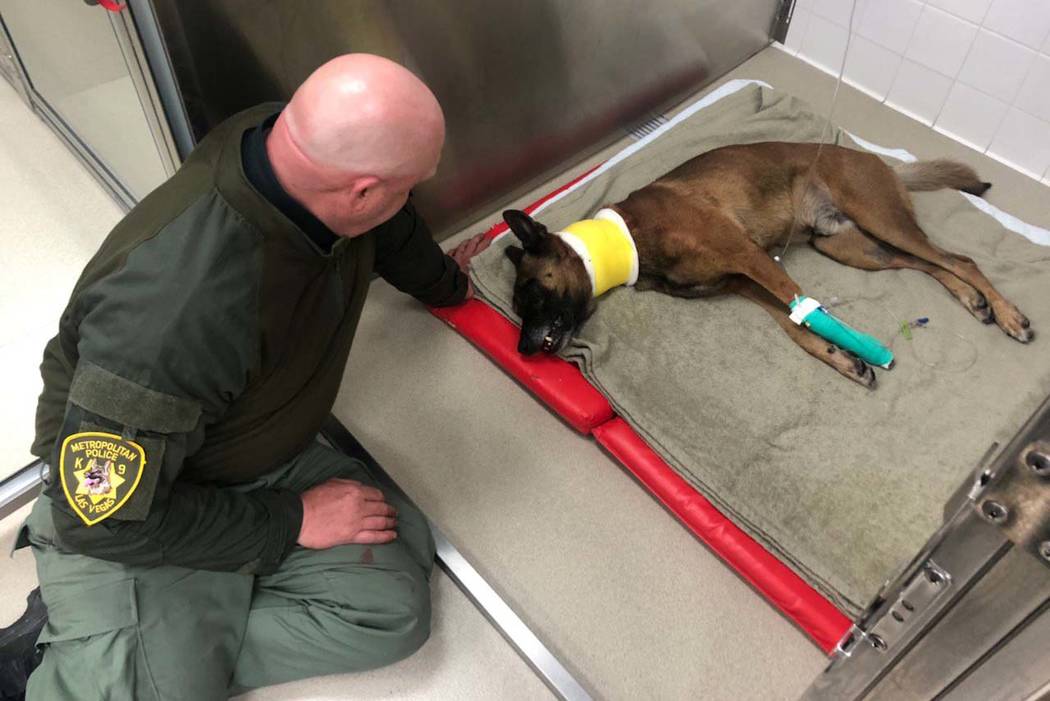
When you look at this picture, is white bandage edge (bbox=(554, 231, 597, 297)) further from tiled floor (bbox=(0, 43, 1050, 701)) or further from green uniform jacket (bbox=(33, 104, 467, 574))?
green uniform jacket (bbox=(33, 104, 467, 574))

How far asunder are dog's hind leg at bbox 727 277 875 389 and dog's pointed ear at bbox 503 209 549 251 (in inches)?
25.3

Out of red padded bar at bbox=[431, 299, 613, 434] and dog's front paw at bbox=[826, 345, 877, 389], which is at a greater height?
dog's front paw at bbox=[826, 345, 877, 389]

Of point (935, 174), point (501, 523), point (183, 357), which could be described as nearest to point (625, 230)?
point (501, 523)

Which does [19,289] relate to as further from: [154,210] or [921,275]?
[921,275]

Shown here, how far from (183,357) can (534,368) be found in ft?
3.91

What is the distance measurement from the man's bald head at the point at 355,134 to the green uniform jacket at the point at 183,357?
3.9 inches

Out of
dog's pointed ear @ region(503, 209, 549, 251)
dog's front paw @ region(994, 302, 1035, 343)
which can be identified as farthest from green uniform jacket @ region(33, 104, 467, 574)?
dog's front paw @ region(994, 302, 1035, 343)

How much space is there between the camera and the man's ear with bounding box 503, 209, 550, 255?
2.33 meters

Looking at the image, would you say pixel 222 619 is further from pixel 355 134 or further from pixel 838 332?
pixel 838 332

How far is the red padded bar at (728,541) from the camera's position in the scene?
74.5 inches

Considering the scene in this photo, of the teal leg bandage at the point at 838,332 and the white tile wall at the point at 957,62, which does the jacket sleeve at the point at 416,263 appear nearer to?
the teal leg bandage at the point at 838,332

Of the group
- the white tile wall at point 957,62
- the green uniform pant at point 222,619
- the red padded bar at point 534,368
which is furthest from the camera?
the white tile wall at point 957,62

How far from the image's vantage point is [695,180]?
253cm

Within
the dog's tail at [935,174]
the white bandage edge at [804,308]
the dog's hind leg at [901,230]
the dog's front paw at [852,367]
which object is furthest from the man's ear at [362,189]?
the dog's tail at [935,174]
